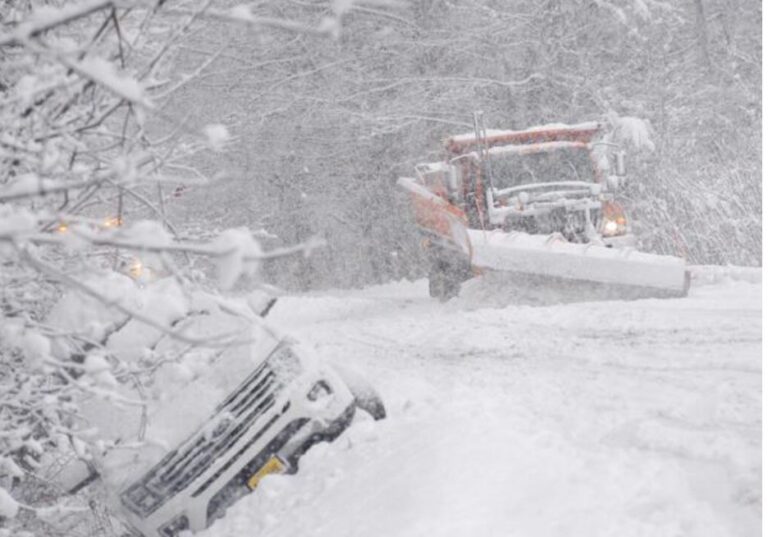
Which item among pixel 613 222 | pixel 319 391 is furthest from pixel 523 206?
pixel 319 391

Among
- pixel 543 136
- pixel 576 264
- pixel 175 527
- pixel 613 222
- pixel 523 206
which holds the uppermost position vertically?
pixel 543 136

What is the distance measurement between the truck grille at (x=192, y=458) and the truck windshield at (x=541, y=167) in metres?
6.93

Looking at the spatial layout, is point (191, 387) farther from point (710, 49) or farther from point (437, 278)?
point (710, 49)

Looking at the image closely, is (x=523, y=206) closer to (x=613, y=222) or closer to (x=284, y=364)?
(x=613, y=222)

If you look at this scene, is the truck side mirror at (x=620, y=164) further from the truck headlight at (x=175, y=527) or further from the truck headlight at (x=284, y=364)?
the truck headlight at (x=175, y=527)

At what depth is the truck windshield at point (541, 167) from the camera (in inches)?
488

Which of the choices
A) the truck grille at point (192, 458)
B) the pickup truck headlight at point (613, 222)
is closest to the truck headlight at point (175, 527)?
the truck grille at point (192, 458)

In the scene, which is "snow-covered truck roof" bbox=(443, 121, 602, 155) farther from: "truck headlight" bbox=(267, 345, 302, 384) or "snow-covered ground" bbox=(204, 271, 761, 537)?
"truck headlight" bbox=(267, 345, 302, 384)

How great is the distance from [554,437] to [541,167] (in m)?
7.35

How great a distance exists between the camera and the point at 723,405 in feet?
18.2

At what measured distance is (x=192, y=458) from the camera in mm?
5984

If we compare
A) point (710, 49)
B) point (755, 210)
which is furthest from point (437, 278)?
point (710, 49)

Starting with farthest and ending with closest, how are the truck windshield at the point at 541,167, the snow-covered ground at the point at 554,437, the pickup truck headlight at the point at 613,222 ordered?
the truck windshield at the point at 541,167
the pickup truck headlight at the point at 613,222
the snow-covered ground at the point at 554,437

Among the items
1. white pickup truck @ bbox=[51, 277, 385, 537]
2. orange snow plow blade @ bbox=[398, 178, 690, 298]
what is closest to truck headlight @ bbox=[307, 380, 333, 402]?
white pickup truck @ bbox=[51, 277, 385, 537]
